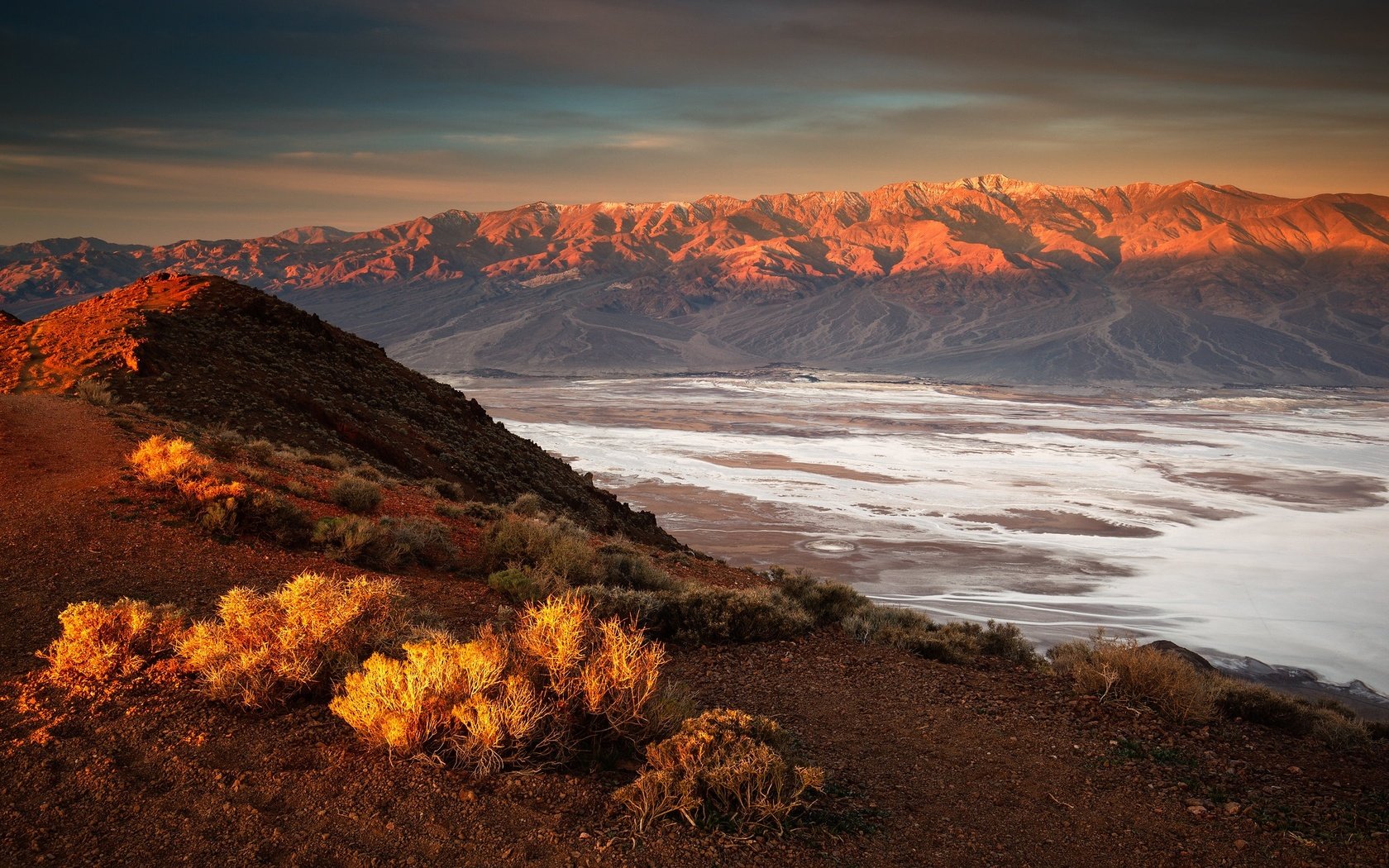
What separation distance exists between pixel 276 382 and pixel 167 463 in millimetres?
10030

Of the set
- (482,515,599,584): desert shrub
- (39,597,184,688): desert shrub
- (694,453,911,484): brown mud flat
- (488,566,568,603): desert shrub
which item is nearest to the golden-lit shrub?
(39,597,184,688): desert shrub

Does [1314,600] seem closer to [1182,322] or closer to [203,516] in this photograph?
[203,516]

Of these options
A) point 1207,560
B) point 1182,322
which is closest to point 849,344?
point 1182,322

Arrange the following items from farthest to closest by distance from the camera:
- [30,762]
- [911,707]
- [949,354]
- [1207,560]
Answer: [949,354]
[1207,560]
[911,707]
[30,762]

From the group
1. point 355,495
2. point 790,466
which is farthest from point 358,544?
point 790,466

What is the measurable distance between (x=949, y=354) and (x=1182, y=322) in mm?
43710

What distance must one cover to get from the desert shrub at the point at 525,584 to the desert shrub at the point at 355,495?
9.13 ft

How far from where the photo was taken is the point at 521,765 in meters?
4.46

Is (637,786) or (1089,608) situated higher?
(637,786)

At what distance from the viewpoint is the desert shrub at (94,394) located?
13.5m

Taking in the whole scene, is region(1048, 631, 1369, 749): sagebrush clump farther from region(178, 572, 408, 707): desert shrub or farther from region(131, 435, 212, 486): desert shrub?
region(131, 435, 212, 486): desert shrub

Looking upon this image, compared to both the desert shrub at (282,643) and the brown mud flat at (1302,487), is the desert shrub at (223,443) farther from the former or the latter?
the brown mud flat at (1302,487)

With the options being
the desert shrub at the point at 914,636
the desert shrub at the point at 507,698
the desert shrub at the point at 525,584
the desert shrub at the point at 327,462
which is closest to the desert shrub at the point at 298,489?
the desert shrub at the point at 327,462

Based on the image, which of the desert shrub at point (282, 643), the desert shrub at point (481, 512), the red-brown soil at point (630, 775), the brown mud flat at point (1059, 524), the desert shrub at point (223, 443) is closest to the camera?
the red-brown soil at point (630, 775)
